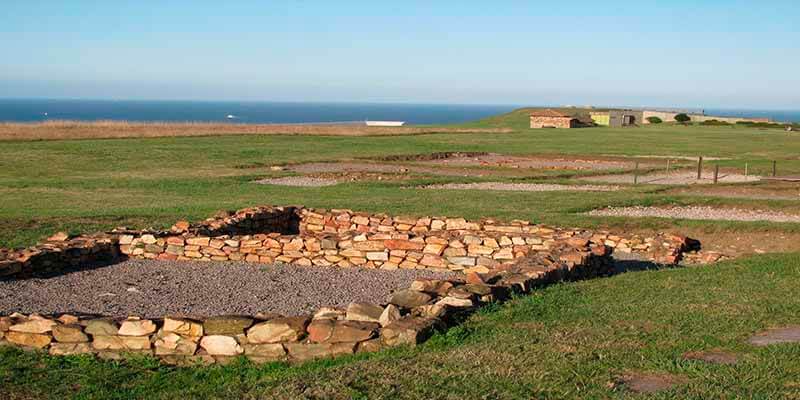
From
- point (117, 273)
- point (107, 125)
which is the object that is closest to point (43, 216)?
point (117, 273)

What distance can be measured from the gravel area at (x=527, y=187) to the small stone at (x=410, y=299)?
59.6 ft

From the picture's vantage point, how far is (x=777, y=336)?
26.8ft

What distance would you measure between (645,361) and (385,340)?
7.29 feet

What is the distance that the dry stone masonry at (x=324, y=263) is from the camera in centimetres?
796

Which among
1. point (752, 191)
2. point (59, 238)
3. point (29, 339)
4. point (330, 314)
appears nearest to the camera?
point (29, 339)

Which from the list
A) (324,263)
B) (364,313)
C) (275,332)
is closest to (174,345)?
(275,332)

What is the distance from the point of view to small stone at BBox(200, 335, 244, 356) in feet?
26.1

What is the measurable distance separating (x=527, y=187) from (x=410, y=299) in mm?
19912

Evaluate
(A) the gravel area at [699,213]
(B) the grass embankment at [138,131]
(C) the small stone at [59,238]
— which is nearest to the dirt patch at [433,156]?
(B) the grass embankment at [138,131]

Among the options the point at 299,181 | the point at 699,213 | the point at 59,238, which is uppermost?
the point at 59,238

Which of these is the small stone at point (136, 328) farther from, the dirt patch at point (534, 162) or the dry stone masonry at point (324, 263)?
the dirt patch at point (534, 162)

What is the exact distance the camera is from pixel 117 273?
45.1 ft

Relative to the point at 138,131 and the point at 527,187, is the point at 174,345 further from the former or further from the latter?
the point at 138,131

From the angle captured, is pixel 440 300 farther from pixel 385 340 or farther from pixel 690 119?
pixel 690 119
